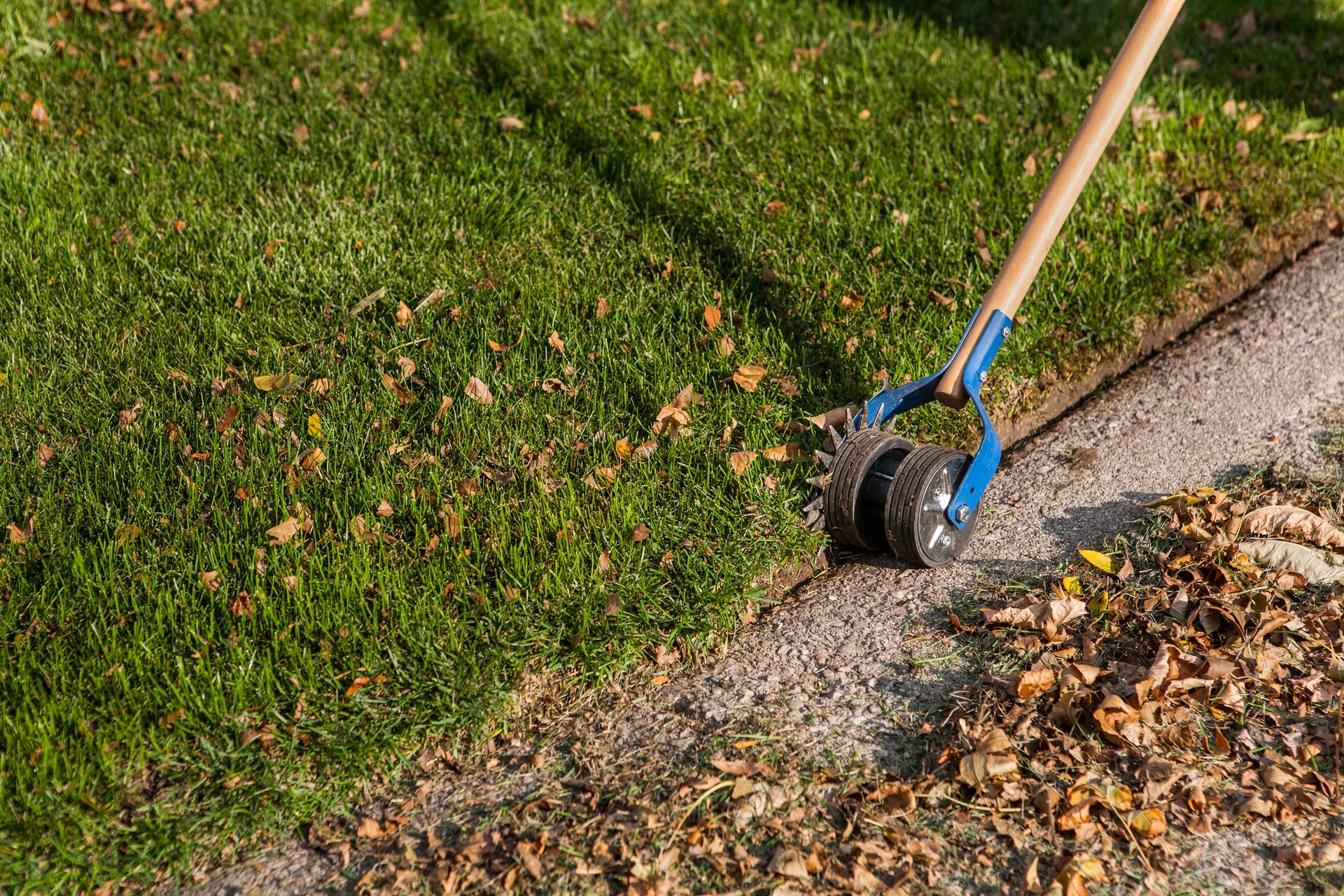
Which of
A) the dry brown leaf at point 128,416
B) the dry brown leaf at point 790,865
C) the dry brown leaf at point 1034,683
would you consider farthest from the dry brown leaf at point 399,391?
the dry brown leaf at point 1034,683

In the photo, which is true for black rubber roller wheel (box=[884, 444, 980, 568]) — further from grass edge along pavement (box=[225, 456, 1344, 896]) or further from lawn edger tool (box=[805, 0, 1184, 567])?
grass edge along pavement (box=[225, 456, 1344, 896])

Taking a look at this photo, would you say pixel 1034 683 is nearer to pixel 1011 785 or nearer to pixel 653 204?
pixel 1011 785

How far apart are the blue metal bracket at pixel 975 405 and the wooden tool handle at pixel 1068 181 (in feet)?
0.07

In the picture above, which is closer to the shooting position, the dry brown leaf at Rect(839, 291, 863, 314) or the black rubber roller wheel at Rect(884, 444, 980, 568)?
the black rubber roller wheel at Rect(884, 444, 980, 568)

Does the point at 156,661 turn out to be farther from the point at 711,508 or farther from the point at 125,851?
the point at 711,508

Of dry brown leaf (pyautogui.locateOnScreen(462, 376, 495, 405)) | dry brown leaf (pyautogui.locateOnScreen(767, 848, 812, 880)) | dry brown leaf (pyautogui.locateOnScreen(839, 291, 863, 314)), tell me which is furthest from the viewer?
dry brown leaf (pyautogui.locateOnScreen(839, 291, 863, 314))

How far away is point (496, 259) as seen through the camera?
13.0ft

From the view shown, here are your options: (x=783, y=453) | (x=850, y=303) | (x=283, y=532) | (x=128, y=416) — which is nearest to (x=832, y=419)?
(x=783, y=453)

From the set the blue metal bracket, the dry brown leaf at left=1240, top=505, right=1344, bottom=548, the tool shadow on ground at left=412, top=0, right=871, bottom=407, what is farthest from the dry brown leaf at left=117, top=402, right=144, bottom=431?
the dry brown leaf at left=1240, top=505, right=1344, bottom=548

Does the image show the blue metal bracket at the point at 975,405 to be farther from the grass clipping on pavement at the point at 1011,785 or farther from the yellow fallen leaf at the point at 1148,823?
the yellow fallen leaf at the point at 1148,823

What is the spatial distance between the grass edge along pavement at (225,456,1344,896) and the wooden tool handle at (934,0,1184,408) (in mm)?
731

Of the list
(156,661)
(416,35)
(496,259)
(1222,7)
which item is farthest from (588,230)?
(1222,7)

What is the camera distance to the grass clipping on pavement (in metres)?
2.24

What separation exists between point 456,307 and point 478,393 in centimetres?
48
